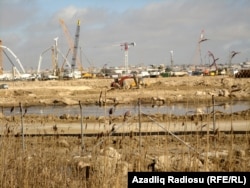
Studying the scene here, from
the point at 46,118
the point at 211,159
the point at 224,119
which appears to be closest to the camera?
the point at 211,159

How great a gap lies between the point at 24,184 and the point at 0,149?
128 cm

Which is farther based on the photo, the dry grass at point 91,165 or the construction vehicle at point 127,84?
the construction vehicle at point 127,84

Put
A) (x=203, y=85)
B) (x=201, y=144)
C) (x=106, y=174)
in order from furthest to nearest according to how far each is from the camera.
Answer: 1. (x=203, y=85)
2. (x=201, y=144)
3. (x=106, y=174)

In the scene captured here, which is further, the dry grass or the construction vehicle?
the construction vehicle

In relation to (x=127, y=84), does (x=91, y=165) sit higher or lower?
lower

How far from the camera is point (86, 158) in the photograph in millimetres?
7988

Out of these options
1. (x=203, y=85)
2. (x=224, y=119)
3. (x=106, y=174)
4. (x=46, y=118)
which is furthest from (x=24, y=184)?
(x=203, y=85)

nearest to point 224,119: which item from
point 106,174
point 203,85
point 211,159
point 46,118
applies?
point 46,118

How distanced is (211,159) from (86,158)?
Result: 2.22 m

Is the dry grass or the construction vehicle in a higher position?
the construction vehicle

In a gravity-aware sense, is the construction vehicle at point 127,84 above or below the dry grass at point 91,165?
above

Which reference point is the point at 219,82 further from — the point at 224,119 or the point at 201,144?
the point at 201,144

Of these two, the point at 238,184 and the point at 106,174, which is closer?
the point at 238,184

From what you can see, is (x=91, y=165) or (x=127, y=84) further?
(x=127, y=84)
